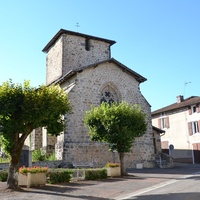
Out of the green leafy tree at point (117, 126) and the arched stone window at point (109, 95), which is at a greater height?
the arched stone window at point (109, 95)

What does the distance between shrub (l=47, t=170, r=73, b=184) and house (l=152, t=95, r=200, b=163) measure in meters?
17.3

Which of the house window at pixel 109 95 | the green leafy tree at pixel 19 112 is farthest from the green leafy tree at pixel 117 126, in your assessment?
the house window at pixel 109 95

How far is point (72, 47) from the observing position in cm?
2714

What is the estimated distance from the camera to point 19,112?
38.3 feet

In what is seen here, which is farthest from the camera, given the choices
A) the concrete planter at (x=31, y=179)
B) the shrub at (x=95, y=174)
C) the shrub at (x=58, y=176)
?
the shrub at (x=95, y=174)

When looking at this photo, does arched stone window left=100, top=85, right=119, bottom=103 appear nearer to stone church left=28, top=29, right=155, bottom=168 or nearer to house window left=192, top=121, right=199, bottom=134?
stone church left=28, top=29, right=155, bottom=168

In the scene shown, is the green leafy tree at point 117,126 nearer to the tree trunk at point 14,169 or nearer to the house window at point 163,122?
the tree trunk at point 14,169

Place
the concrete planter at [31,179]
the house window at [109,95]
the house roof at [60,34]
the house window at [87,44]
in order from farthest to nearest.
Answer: the house window at [87,44] → the house roof at [60,34] → the house window at [109,95] → the concrete planter at [31,179]

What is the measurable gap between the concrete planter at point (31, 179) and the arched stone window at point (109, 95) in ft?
38.6

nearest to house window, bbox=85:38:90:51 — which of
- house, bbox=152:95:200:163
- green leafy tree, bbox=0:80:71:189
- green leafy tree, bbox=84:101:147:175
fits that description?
green leafy tree, bbox=84:101:147:175

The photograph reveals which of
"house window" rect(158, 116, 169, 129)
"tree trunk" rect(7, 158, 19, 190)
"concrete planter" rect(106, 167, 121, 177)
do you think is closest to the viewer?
"tree trunk" rect(7, 158, 19, 190)

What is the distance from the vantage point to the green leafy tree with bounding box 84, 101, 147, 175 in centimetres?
1627

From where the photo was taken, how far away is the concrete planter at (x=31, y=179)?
1208 centimetres

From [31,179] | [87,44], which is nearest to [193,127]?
[87,44]
